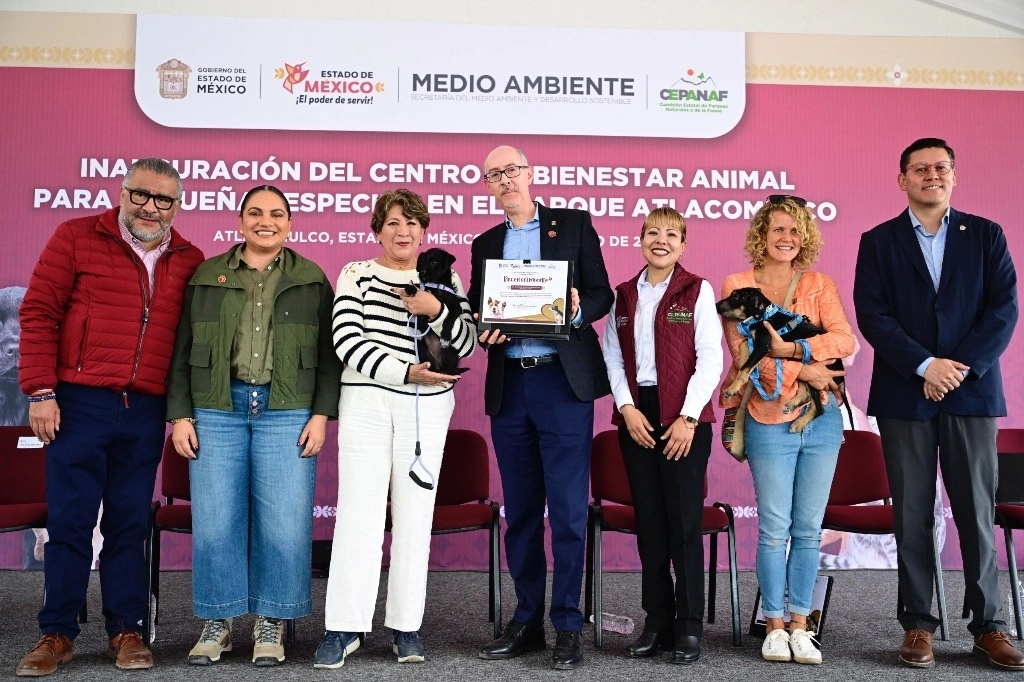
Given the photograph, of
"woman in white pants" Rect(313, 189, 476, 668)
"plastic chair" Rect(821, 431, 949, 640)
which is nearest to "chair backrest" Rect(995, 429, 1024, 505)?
"plastic chair" Rect(821, 431, 949, 640)

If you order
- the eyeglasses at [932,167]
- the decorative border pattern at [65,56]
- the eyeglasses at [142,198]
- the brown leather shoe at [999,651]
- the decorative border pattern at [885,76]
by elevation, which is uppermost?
the decorative border pattern at [885,76]

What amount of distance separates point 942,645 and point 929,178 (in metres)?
1.89

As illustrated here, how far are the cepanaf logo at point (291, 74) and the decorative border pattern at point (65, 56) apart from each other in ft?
2.94

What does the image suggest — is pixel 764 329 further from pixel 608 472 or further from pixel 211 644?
pixel 211 644

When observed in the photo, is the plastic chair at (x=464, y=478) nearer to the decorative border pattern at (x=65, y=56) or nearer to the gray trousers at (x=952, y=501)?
the gray trousers at (x=952, y=501)

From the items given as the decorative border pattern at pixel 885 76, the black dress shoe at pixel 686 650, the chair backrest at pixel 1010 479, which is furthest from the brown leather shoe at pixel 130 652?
the decorative border pattern at pixel 885 76

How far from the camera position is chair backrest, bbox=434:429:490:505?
4.38 m

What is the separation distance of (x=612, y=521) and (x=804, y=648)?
0.97m

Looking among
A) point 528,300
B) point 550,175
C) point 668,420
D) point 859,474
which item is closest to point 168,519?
point 528,300

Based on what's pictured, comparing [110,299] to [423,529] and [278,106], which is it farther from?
[278,106]

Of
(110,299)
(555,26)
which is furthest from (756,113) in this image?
(110,299)

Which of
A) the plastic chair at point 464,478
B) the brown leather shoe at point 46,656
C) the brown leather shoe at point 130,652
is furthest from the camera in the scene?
the plastic chair at point 464,478

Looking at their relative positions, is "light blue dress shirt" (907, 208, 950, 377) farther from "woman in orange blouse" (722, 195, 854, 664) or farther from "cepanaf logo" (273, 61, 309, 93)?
"cepanaf logo" (273, 61, 309, 93)

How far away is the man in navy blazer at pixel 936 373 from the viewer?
130 inches
